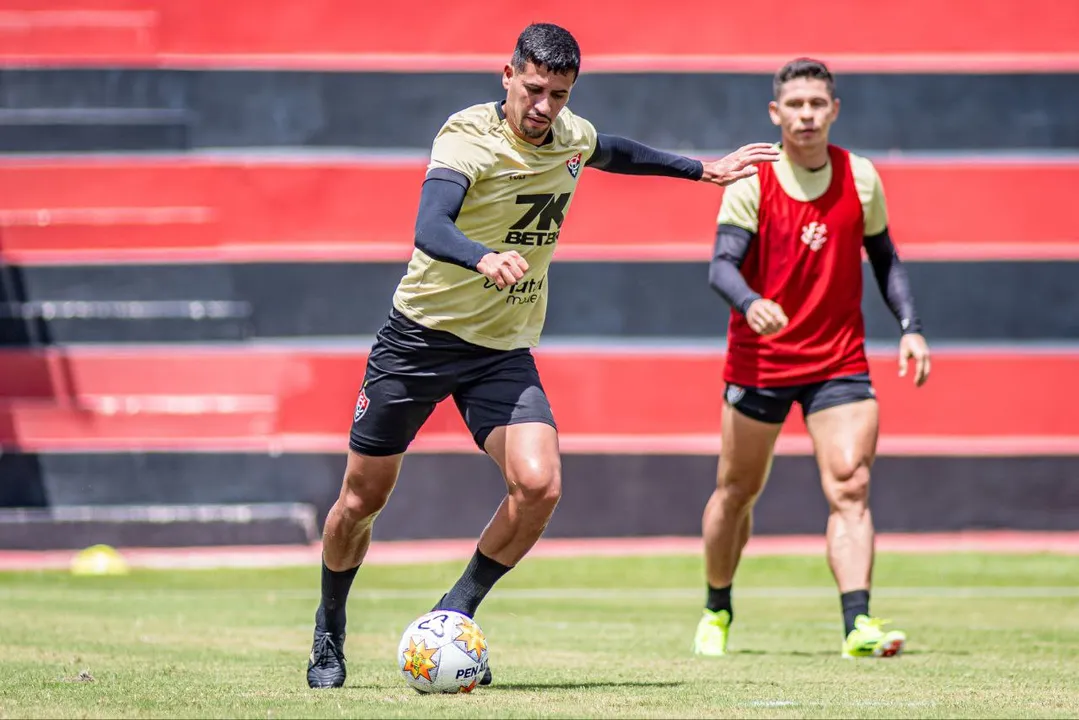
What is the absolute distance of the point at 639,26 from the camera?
17625mm

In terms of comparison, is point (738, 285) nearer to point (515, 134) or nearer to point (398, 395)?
point (515, 134)

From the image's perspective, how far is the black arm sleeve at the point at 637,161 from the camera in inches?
251

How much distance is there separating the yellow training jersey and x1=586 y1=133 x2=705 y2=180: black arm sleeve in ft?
0.51

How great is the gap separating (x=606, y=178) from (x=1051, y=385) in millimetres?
5339

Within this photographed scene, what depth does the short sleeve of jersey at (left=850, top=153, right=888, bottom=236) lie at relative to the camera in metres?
7.89

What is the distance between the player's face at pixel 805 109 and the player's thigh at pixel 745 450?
137cm

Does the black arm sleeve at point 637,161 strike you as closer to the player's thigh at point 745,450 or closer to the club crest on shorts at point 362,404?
the club crest on shorts at point 362,404

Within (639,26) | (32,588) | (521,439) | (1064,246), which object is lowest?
(32,588)

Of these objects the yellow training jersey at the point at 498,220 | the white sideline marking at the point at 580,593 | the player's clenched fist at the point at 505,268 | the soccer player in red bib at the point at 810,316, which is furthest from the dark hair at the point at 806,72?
the white sideline marking at the point at 580,593

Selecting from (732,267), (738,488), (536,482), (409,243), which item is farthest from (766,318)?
(409,243)

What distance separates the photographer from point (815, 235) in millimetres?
7809

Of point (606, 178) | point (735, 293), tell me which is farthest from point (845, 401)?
point (606, 178)

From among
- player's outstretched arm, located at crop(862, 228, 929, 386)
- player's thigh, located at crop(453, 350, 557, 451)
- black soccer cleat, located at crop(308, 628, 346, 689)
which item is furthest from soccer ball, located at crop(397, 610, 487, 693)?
player's outstretched arm, located at crop(862, 228, 929, 386)

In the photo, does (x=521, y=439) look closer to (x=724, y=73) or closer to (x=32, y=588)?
(x=32, y=588)
